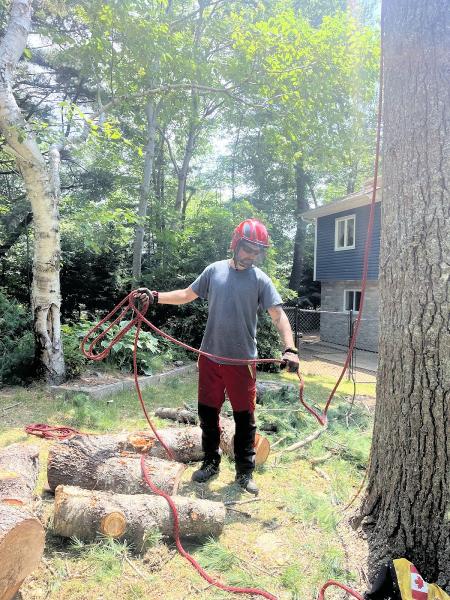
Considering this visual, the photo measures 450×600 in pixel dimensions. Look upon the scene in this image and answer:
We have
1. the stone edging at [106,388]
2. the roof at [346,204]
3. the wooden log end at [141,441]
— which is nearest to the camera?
the wooden log end at [141,441]

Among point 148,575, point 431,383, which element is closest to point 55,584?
point 148,575

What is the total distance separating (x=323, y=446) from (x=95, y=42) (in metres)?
8.05

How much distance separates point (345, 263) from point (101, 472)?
1421 cm

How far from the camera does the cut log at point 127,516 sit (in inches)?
95.7

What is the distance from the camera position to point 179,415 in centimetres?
490

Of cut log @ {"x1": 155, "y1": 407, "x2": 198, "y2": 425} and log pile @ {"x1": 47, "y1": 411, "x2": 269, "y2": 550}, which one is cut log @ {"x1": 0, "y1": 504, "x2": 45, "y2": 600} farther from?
cut log @ {"x1": 155, "y1": 407, "x2": 198, "y2": 425}

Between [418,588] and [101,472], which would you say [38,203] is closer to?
[101,472]

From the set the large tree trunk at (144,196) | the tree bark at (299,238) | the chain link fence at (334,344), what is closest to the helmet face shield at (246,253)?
the chain link fence at (334,344)

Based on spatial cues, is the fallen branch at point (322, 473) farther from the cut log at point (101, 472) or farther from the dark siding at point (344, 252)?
the dark siding at point (344, 252)

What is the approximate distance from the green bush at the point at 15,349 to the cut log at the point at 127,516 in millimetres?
4180

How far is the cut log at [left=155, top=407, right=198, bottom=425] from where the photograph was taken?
191 inches

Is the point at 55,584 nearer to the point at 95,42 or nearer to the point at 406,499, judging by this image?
the point at 406,499

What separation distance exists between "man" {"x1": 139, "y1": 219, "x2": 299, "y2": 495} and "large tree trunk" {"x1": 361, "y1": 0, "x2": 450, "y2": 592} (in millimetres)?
984

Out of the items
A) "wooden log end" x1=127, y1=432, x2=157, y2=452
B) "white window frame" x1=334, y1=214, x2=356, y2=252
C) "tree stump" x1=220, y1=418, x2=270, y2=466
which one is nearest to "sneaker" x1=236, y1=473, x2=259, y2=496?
"tree stump" x1=220, y1=418, x2=270, y2=466
